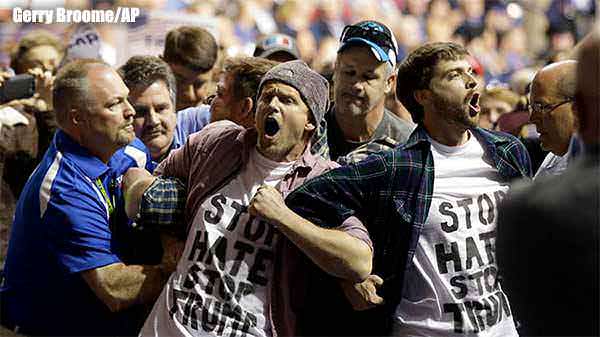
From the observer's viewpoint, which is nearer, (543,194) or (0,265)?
(543,194)

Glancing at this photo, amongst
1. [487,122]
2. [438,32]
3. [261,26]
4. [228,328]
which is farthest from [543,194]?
[438,32]

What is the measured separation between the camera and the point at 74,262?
4211mm

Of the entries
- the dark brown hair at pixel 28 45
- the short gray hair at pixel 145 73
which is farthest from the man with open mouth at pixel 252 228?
the dark brown hair at pixel 28 45

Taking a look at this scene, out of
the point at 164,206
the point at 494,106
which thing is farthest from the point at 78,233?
the point at 494,106

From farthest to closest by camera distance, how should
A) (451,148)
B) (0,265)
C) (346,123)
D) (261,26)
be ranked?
(261,26)
(0,265)
(346,123)
(451,148)

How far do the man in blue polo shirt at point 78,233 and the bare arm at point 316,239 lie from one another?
0.54 metres

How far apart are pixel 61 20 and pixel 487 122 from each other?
2.93 m

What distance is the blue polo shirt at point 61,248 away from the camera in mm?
4227

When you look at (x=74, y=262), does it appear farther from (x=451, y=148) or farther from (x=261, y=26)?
(x=261, y=26)

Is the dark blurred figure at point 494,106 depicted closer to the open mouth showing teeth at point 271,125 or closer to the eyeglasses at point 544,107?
the eyeglasses at point 544,107

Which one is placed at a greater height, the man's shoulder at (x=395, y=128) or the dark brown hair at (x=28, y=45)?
the man's shoulder at (x=395, y=128)

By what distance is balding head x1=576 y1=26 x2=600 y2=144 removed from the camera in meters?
2.40
